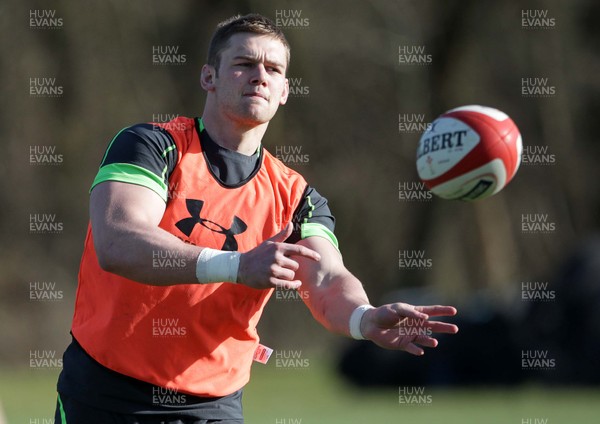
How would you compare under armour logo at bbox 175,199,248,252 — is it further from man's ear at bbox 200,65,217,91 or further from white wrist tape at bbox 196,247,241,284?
man's ear at bbox 200,65,217,91

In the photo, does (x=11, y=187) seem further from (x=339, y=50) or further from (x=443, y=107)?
(x=443, y=107)

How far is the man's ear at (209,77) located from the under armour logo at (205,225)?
75cm

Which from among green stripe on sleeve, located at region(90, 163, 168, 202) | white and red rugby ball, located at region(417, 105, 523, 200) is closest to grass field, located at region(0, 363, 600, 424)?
white and red rugby ball, located at region(417, 105, 523, 200)

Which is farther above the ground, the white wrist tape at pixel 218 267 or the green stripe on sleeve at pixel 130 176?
the green stripe on sleeve at pixel 130 176

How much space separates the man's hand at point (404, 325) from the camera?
445 centimetres

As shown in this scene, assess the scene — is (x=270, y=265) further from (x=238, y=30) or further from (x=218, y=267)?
(x=238, y=30)

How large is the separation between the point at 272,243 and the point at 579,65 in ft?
54.9

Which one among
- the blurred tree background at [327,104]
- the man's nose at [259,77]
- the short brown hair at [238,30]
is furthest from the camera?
the blurred tree background at [327,104]

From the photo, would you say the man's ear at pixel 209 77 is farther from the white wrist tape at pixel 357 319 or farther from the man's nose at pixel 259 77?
the white wrist tape at pixel 357 319

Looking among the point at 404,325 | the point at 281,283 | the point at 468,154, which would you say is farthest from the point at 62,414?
the point at 468,154

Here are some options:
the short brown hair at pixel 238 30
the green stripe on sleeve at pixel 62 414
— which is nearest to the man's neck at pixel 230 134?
the short brown hair at pixel 238 30

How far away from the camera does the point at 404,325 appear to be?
4.55 metres

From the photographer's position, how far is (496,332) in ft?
40.7

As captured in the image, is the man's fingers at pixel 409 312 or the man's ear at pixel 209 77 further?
the man's ear at pixel 209 77
